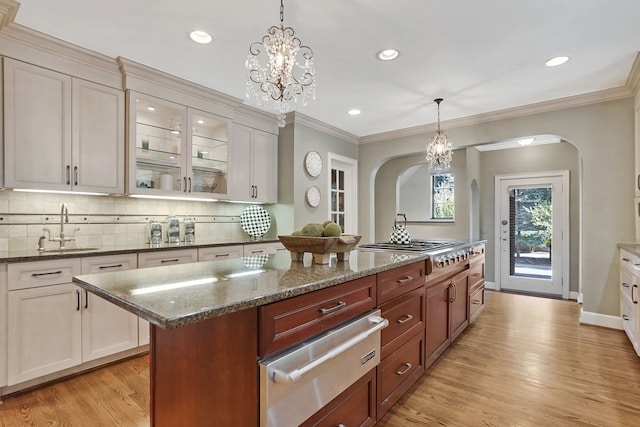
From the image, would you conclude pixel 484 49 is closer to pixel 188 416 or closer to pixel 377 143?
pixel 377 143

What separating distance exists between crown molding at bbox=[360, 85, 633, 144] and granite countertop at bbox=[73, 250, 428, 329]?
332 centimetres

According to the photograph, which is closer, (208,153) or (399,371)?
(399,371)

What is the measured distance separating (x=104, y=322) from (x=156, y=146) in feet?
5.41

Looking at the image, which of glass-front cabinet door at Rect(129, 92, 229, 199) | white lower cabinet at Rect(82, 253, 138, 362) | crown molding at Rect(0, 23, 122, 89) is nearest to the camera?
crown molding at Rect(0, 23, 122, 89)

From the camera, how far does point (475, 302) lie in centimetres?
351

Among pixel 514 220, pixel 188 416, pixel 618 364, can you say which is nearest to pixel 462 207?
pixel 514 220

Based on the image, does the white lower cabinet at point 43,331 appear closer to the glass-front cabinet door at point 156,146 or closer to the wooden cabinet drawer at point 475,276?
the glass-front cabinet door at point 156,146

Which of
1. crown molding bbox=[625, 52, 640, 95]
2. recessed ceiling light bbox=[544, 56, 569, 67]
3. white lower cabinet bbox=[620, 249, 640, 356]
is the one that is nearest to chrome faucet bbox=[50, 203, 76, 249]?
recessed ceiling light bbox=[544, 56, 569, 67]

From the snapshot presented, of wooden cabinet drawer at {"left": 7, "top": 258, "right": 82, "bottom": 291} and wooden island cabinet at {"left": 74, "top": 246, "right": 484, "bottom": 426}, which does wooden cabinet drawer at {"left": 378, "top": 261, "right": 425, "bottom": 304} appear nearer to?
wooden island cabinet at {"left": 74, "top": 246, "right": 484, "bottom": 426}

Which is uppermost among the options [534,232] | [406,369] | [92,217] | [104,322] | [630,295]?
[92,217]

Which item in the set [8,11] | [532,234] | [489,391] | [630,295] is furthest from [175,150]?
[532,234]

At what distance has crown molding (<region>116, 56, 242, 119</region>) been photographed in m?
2.85

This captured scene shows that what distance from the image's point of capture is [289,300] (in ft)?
3.89

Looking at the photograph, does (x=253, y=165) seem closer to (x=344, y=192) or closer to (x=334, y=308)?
(x=344, y=192)
